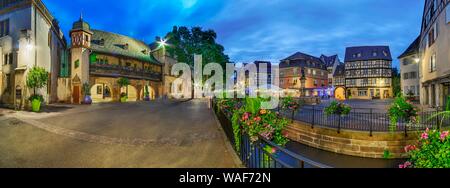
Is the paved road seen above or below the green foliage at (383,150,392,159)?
above

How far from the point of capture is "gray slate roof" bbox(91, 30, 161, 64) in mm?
28828

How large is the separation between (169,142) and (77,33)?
81.9 feet

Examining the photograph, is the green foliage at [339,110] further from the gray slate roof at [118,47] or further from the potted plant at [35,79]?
the gray slate roof at [118,47]

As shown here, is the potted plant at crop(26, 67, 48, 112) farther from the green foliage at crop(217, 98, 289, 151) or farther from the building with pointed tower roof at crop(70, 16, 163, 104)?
the green foliage at crop(217, 98, 289, 151)

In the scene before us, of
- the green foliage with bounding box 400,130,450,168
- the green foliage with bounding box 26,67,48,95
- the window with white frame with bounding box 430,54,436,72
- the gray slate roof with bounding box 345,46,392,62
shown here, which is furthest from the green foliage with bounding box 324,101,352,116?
the gray slate roof with bounding box 345,46,392,62

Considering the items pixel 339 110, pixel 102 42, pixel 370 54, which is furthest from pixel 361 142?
pixel 370 54

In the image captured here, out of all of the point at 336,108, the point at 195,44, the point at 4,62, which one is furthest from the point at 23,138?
the point at 195,44

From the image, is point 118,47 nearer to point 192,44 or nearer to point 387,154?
point 192,44

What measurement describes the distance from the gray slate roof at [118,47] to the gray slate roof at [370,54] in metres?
46.0

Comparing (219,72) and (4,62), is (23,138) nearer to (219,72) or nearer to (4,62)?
(4,62)

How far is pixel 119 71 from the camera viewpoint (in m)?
29.3

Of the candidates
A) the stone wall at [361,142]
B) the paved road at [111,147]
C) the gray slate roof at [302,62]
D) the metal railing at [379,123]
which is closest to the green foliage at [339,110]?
the metal railing at [379,123]

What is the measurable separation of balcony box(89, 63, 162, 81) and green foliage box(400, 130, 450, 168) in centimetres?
3061
